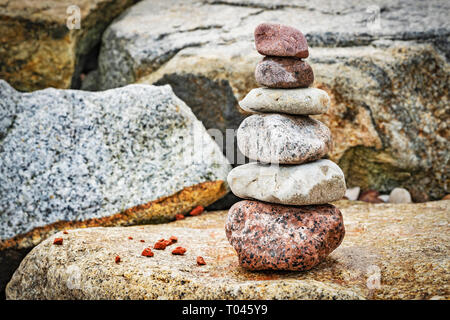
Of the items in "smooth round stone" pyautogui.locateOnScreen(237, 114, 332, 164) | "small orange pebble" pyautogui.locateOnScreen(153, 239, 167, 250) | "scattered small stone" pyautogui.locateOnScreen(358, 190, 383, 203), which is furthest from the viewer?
"scattered small stone" pyautogui.locateOnScreen(358, 190, 383, 203)

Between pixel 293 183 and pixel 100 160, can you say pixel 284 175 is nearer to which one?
pixel 293 183

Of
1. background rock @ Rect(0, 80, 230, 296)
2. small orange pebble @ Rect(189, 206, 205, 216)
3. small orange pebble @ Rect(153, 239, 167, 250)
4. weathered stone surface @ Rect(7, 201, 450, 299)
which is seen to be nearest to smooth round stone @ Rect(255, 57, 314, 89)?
weathered stone surface @ Rect(7, 201, 450, 299)

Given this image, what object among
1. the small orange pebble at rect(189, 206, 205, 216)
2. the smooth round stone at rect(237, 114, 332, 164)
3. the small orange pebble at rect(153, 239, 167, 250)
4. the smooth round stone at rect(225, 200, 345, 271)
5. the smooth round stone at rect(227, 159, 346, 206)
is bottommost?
the small orange pebble at rect(189, 206, 205, 216)

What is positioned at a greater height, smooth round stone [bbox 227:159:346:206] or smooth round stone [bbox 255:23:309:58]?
smooth round stone [bbox 255:23:309:58]

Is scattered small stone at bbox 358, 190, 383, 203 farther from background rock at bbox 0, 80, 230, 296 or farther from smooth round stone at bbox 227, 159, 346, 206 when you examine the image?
smooth round stone at bbox 227, 159, 346, 206

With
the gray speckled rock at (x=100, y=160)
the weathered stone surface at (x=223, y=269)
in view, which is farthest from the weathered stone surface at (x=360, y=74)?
the weathered stone surface at (x=223, y=269)

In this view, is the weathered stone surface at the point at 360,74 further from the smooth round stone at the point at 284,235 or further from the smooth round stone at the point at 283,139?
the smooth round stone at the point at 284,235

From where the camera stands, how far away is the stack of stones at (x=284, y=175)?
11.0ft

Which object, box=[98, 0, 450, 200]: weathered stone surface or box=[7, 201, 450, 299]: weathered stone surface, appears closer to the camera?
box=[7, 201, 450, 299]: weathered stone surface

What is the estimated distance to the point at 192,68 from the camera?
6145mm

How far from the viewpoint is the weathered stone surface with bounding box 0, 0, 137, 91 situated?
666 cm

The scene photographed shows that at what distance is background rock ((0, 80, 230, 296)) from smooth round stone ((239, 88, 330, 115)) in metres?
1.97

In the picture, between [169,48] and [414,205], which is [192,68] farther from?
[414,205]

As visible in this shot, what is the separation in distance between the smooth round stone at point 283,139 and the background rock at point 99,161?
1868 millimetres
